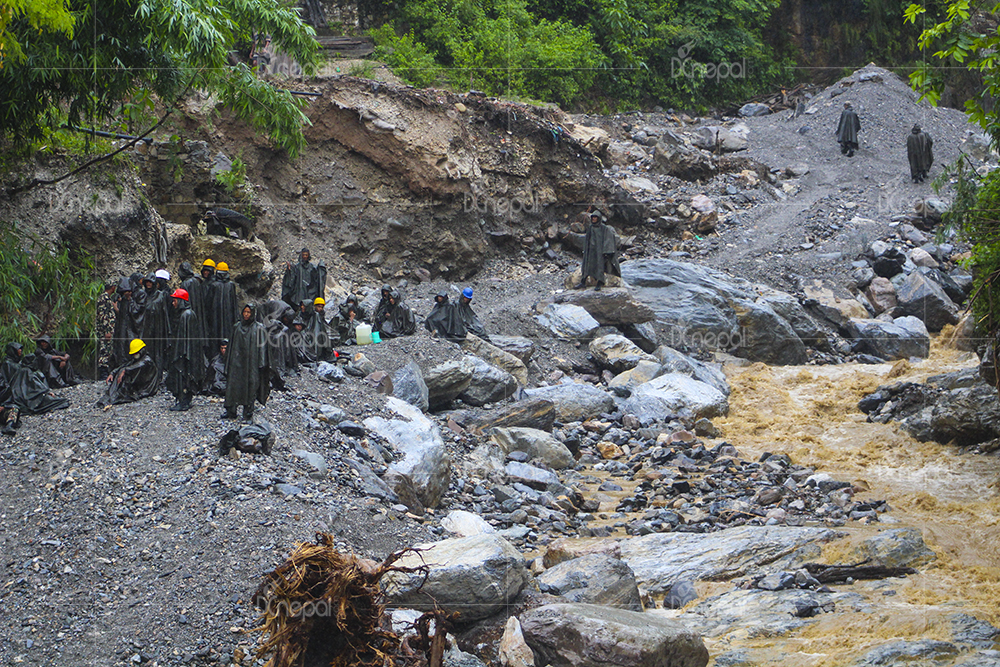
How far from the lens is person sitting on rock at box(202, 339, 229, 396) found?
380 inches

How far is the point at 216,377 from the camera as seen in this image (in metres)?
9.84

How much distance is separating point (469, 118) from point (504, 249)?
3.21 m

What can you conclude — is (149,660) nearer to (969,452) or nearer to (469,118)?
(969,452)

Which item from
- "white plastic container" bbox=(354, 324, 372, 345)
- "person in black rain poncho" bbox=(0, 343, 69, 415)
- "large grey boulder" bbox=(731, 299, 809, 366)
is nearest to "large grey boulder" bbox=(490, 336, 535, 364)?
"white plastic container" bbox=(354, 324, 372, 345)

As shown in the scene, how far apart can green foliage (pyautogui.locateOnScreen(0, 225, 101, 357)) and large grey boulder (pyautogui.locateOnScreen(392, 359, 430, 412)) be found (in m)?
4.04

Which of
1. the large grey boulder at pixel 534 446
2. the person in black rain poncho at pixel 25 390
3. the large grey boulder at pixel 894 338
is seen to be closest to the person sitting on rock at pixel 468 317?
the large grey boulder at pixel 534 446

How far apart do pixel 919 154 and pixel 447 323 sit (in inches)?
610

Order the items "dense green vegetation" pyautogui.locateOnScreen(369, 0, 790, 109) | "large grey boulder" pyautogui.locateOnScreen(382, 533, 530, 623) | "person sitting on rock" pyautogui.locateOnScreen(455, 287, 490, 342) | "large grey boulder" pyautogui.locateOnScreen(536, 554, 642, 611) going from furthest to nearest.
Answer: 1. "dense green vegetation" pyautogui.locateOnScreen(369, 0, 790, 109)
2. "person sitting on rock" pyautogui.locateOnScreen(455, 287, 490, 342)
3. "large grey boulder" pyautogui.locateOnScreen(536, 554, 642, 611)
4. "large grey boulder" pyautogui.locateOnScreen(382, 533, 530, 623)

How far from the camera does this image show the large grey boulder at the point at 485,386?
12977 mm

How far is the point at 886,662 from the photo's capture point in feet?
19.7

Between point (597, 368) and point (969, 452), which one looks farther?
point (597, 368)

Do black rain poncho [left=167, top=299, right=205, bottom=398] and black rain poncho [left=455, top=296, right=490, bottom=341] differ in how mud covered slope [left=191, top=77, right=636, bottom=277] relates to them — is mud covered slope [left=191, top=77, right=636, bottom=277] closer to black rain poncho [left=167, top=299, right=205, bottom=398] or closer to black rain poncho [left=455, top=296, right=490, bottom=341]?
black rain poncho [left=455, top=296, right=490, bottom=341]

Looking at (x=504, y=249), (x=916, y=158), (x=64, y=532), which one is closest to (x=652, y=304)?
(x=504, y=249)

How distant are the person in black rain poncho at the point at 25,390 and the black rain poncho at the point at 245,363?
2.05 meters
